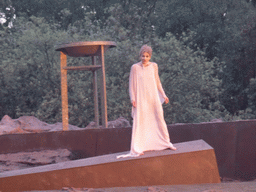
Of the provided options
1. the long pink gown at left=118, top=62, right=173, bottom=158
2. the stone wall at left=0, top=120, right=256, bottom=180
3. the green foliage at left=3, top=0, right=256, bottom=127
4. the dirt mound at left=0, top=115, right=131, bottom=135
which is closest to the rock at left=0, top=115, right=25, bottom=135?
the dirt mound at left=0, top=115, right=131, bottom=135

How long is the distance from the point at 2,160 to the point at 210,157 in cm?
464

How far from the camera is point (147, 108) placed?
762cm

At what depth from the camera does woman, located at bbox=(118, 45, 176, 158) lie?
7551mm

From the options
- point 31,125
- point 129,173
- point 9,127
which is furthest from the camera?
point 31,125

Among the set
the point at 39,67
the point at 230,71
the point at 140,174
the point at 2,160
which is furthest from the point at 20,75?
the point at 140,174

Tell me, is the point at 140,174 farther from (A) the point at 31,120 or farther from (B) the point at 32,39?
(B) the point at 32,39

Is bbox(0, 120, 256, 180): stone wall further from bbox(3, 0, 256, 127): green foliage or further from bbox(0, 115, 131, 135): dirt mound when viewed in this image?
bbox(3, 0, 256, 127): green foliage

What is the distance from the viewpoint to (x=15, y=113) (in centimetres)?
1816

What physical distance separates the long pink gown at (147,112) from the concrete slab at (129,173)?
0.54 m

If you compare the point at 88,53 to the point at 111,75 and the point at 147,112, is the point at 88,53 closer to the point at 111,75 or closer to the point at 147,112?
the point at 147,112

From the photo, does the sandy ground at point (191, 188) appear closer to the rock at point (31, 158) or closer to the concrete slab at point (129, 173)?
the concrete slab at point (129, 173)

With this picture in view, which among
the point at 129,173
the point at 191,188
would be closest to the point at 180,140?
the point at 129,173

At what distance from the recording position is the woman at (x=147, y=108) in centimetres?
755

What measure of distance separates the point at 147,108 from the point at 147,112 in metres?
0.07
